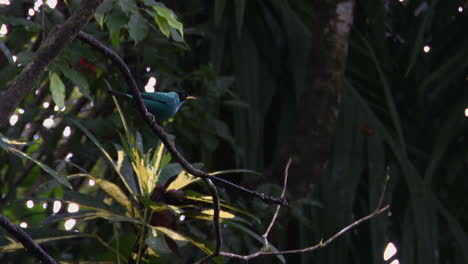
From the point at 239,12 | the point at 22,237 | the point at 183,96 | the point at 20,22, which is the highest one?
the point at 239,12

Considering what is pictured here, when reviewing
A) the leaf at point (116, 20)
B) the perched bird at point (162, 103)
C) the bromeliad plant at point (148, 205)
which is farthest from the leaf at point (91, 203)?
the perched bird at point (162, 103)

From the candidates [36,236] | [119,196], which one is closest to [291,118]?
[119,196]

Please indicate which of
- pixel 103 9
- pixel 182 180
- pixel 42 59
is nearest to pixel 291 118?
pixel 182 180

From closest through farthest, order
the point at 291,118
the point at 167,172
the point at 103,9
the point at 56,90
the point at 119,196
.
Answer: the point at 103,9 → the point at 56,90 → the point at 119,196 → the point at 167,172 → the point at 291,118

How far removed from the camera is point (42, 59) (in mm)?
2004

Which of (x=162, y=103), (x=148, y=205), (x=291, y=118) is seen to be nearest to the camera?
(x=148, y=205)

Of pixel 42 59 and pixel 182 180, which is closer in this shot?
pixel 42 59

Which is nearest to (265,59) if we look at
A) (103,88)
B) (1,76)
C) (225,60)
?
(225,60)

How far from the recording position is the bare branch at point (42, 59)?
1958mm

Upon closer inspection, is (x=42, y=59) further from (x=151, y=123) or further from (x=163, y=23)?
(x=163, y=23)

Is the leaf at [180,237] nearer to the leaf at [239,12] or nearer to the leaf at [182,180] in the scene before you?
the leaf at [182,180]

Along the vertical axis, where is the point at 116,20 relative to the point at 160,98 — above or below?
below

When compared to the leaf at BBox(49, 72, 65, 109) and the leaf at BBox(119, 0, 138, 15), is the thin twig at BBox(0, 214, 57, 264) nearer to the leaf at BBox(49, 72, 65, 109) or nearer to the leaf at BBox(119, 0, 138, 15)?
the leaf at BBox(49, 72, 65, 109)

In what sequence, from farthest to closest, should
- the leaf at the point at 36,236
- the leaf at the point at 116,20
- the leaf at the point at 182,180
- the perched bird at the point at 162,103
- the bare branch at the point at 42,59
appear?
the perched bird at the point at 162,103
the leaf at the point at 182,180
the leaf at the point at 36,236
the leaf at the point at 116,20
the bare branch at the point at 42,59
